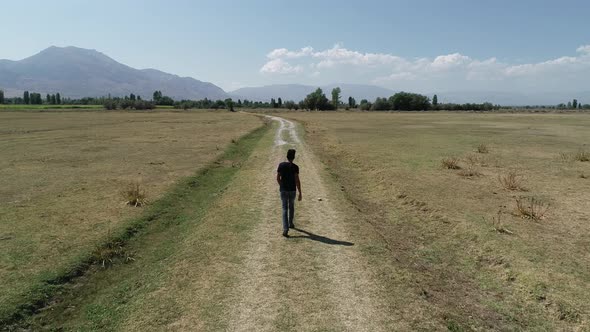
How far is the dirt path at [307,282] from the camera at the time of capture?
8.49 metres

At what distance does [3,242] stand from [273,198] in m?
10.5

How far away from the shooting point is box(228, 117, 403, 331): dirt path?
334 inches

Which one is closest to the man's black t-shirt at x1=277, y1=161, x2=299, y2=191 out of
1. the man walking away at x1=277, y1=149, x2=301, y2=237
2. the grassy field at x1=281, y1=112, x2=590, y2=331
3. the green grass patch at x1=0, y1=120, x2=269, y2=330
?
the man walking away at x1=277, y1=149, x2=301, y2=237

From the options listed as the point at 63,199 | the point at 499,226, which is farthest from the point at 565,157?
the point at 63,199

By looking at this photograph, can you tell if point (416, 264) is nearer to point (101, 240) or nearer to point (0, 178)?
point (101, 240)

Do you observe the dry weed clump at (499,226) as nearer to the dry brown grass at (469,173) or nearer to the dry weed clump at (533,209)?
the dry weed clump at (533,209)

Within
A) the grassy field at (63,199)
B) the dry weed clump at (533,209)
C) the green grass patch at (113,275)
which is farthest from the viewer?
the dry weed clump at (533,209)

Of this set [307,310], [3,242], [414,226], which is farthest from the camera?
[414,226]

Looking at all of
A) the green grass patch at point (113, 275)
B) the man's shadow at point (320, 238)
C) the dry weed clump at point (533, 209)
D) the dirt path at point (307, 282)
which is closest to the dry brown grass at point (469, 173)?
the dry weed clump at point (533, 209)

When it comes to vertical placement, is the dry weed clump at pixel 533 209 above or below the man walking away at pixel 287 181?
below

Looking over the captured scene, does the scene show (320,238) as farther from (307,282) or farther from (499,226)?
(499,226)

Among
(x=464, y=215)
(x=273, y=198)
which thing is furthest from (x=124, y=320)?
(x=464, y=215)

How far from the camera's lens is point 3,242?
13.3 m

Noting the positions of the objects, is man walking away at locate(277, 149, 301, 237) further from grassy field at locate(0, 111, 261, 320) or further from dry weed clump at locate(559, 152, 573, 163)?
dry weed clump at locate(559, 152, 573, 163)
